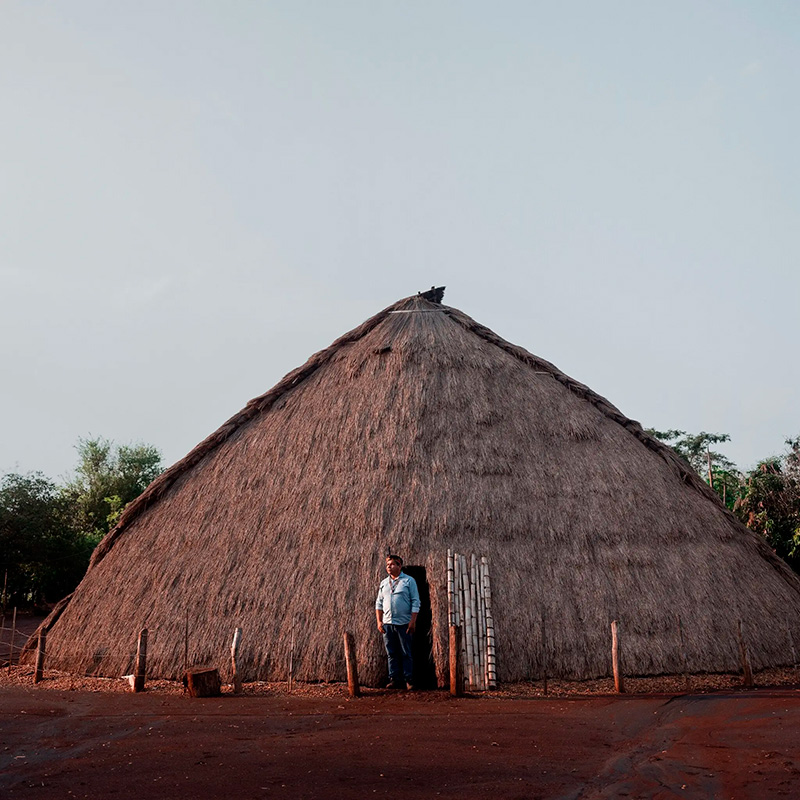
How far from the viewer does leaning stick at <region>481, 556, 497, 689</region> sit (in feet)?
27.7

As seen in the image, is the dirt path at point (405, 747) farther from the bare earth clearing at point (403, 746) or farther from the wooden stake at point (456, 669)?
the wooden stake at point (456, 669)

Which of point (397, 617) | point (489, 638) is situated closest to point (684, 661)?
point (489, 638)

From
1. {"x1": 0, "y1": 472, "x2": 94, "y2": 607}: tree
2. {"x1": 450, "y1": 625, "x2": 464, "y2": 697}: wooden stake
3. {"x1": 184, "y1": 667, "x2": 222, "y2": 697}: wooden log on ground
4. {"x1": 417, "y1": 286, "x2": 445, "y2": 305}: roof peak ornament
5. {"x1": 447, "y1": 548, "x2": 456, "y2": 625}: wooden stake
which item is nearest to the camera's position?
{"x1": 450, "y1": 625, "x2": 464, "y2": 697}: wooden stake

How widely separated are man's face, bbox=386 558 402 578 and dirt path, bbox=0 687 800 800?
123cm

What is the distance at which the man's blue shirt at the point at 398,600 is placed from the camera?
8258 millimetres

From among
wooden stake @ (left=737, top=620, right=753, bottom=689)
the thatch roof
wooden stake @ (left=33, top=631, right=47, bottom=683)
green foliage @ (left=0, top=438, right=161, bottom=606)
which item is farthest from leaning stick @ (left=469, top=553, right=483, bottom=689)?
green foliage @ (left=0, top=438, right=161, bottom=606)

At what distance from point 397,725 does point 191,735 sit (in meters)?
1.62

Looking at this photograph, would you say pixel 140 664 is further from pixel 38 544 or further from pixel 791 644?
pixel 38 544

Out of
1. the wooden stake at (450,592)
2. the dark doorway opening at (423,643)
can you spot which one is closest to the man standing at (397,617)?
the dark doorway opening at (423,643)

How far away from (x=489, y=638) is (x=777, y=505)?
8715 millimetres

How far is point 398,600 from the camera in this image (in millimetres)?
8273

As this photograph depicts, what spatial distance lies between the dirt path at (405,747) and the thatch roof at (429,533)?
3.75 ft

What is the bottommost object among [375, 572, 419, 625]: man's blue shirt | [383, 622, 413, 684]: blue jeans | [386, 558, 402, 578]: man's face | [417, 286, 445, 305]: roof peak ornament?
[383, 622, 413, 684]: blue jeans

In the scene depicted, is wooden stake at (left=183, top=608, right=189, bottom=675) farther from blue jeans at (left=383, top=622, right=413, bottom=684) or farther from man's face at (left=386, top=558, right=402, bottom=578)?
man's face at (left=386, top=558, right=402, bottom=578)
